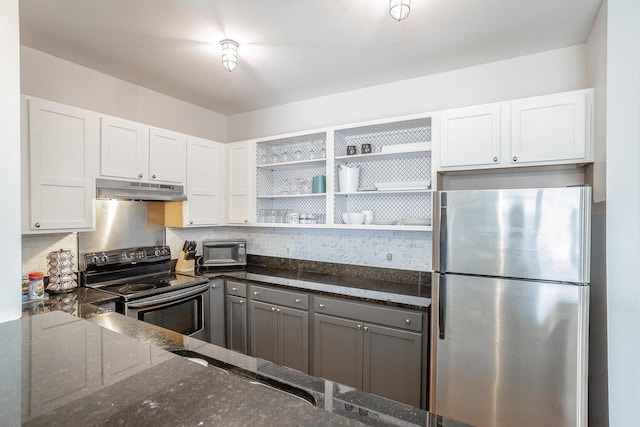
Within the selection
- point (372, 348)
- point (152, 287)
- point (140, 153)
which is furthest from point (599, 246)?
point (140, 153)

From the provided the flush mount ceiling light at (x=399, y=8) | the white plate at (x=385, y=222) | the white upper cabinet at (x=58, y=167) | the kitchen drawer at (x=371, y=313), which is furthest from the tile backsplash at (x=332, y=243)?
the flush mount ceiling light at (x=399, y=8)

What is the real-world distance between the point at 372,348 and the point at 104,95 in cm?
306

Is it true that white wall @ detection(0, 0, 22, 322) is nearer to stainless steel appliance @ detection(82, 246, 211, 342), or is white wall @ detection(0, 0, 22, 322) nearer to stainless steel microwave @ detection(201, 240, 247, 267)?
stainless steel appliance @ detection(82, 246, 211, 342)

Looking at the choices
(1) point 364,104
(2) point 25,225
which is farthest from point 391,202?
(2) point 25,225

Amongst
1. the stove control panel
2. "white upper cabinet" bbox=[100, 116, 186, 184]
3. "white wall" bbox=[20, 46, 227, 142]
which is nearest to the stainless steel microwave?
the stove control panel

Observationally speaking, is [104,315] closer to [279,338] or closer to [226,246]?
[279,338]

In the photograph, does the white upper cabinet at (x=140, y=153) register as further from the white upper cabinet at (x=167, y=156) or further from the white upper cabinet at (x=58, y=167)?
the white upper cabinet at (x=58, y=167)

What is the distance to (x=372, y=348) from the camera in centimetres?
238

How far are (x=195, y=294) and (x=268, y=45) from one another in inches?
83.6

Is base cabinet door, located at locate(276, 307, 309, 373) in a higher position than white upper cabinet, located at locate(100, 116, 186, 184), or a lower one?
lower

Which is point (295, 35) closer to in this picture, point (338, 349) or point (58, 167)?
point (58, 167)

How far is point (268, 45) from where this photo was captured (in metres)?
2.33

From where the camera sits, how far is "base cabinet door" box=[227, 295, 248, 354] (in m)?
3.02

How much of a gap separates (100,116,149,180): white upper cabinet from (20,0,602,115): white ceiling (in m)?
0.49
